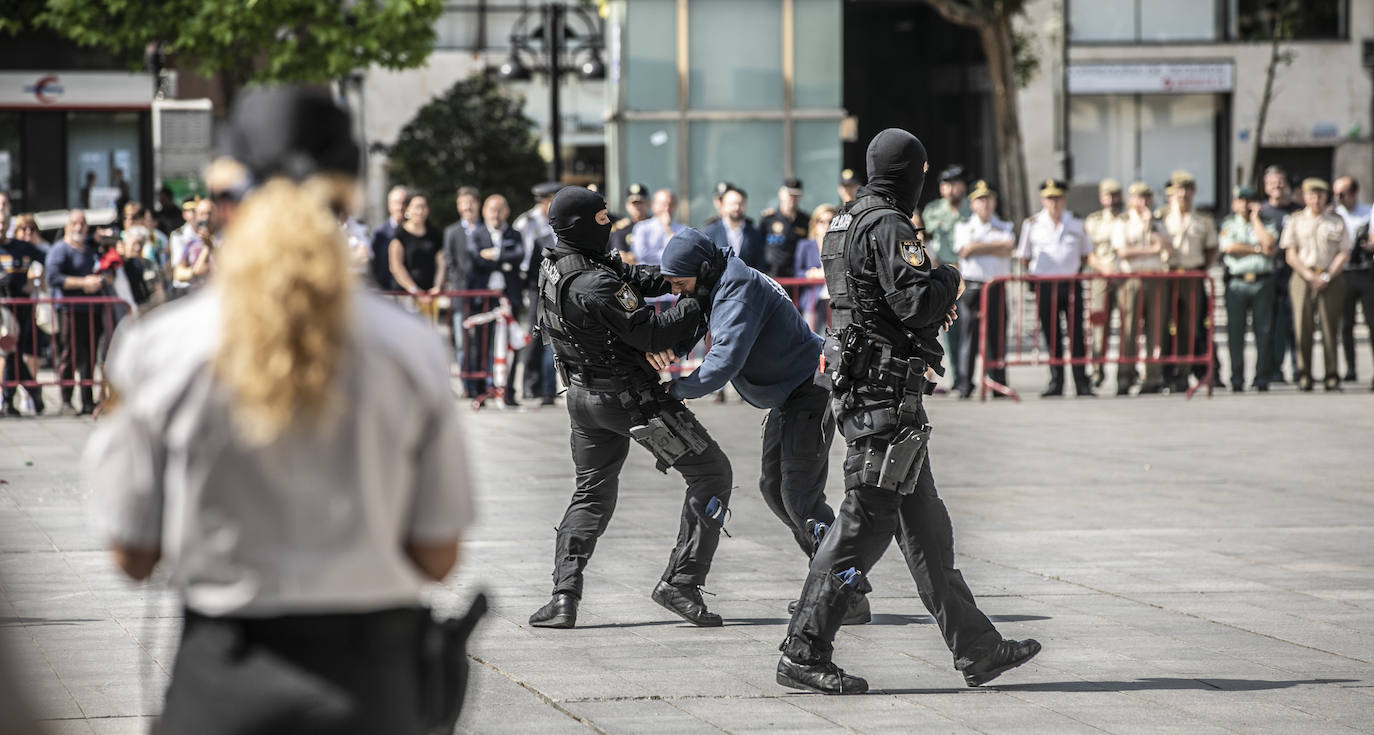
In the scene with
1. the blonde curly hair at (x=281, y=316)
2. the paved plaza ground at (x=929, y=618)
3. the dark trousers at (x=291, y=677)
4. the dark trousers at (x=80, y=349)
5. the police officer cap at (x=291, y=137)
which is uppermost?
the police officer cap at (x=291, y=137)

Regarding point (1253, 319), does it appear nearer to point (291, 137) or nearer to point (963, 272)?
point (963, 272)

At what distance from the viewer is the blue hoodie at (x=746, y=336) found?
674 centimetres

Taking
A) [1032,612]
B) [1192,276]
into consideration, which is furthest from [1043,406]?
[1032,612]

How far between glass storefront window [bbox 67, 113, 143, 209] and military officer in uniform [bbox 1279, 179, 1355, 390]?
68.7 feet

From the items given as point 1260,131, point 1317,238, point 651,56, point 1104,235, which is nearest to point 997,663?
point 1104,235

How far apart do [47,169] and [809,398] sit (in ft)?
88.7

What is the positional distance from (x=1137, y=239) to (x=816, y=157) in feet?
13.8

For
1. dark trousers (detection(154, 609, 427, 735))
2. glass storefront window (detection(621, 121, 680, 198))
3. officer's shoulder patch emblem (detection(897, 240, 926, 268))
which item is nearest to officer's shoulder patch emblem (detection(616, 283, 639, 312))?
officer's shoulder patch emblem (detection(897, 240, 926, 268))

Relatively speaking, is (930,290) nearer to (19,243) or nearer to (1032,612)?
(1032,612)

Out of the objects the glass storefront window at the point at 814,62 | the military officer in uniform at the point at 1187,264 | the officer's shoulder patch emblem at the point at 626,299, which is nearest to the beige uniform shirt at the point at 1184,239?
the military officer in uniform at the point at 1187,264

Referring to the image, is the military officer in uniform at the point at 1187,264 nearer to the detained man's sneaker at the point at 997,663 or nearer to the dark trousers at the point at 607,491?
the dark trousers at the point at 607,491

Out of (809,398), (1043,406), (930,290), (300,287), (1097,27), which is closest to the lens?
(300,287)

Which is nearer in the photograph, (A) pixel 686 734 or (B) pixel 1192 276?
(A) pixel 686 734

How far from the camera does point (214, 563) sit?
2.74 m
